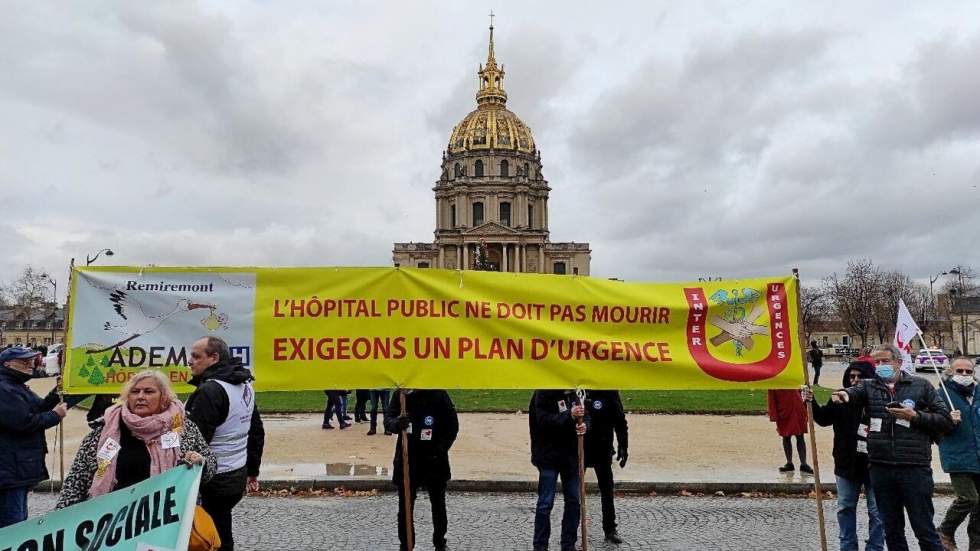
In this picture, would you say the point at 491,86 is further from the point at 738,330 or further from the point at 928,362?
the point at 738,330

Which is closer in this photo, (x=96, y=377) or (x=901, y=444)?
(x=901, y=444)

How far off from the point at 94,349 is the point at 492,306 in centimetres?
357

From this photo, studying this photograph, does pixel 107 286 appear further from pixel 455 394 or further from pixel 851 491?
pixel 455 394

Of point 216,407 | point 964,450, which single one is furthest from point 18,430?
point 964,450

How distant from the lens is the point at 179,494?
4.16 m

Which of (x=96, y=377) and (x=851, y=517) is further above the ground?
(x=96, y=377)

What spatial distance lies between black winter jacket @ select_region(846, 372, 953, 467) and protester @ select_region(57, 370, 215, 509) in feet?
17.3

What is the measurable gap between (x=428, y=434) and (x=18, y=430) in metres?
3.47

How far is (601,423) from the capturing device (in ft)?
25.6

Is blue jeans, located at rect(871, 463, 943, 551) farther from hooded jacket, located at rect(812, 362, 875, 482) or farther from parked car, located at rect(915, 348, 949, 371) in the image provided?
parked car, located at rect(915, 348, 949, 371)

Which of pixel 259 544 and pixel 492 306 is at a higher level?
pixel 492 306

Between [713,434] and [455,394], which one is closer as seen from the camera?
[713,434]

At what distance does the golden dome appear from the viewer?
112750 mm

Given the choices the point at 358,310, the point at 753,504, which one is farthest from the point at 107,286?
the point at 753,504
